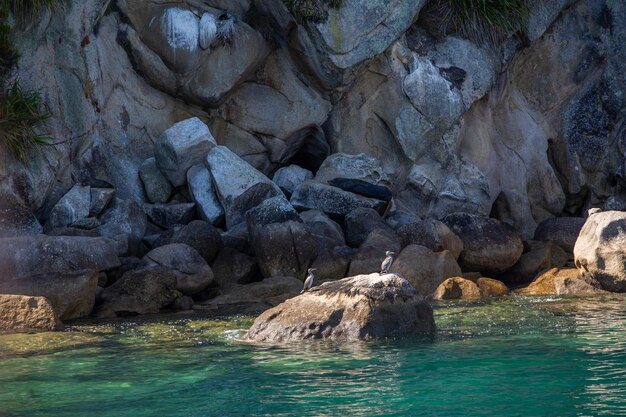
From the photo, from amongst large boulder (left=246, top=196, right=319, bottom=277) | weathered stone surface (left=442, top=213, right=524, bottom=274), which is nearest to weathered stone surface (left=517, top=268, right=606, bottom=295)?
weathered stone surface (left=442, top=213, right=524, bottom=274)

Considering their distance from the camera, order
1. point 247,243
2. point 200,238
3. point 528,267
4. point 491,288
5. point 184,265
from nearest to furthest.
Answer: point 184,265
point 491,288
point 200,238
point 247,243
point 528,267

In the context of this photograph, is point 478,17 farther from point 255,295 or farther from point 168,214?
point 255,295

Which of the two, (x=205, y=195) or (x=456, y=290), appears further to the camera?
(x=205, y=195)

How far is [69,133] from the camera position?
1894cm

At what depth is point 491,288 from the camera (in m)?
16.8

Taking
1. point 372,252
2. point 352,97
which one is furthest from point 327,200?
point 352,97

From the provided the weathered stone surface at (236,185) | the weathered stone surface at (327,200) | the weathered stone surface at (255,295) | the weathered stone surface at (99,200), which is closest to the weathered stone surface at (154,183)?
the weathered stone surface at (236,185)

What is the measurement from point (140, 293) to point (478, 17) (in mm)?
11923

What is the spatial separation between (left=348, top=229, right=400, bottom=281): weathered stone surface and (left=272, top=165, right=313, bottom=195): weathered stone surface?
12.0ft

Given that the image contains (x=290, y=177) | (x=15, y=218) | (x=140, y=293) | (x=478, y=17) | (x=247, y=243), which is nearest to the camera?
(x=140, y=293)

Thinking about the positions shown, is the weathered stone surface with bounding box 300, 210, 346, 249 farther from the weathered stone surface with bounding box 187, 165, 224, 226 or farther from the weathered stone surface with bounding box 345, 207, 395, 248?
the weathered stone surface with bounding box 187, 165, 224, 226

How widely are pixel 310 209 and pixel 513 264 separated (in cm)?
414

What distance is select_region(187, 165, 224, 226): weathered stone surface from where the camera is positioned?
771 inches

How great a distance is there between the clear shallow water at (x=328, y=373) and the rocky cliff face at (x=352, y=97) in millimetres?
7184
